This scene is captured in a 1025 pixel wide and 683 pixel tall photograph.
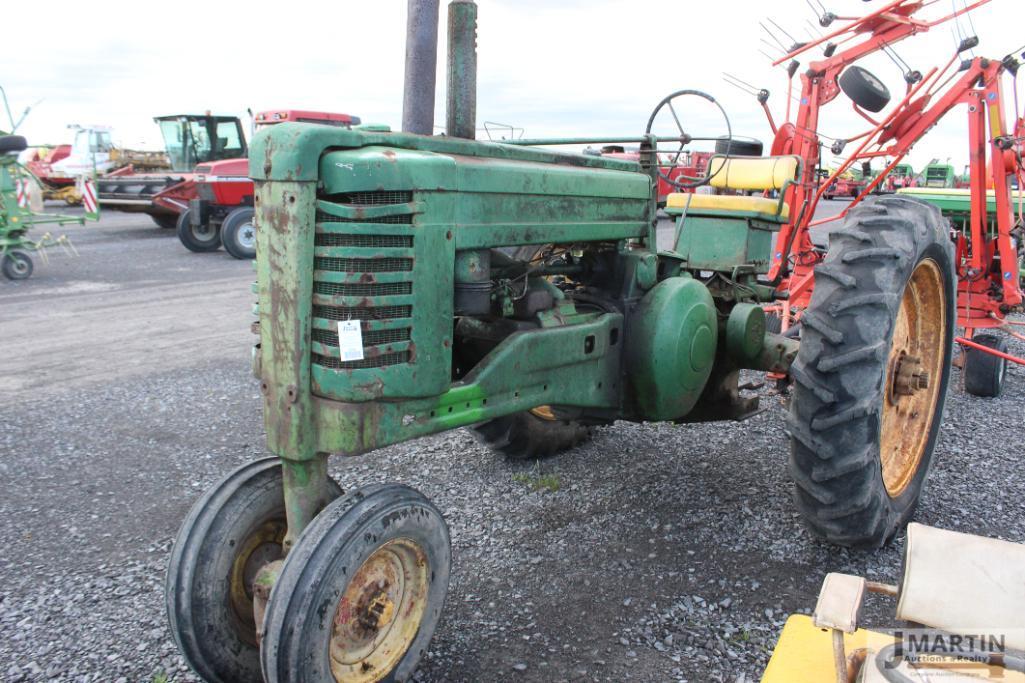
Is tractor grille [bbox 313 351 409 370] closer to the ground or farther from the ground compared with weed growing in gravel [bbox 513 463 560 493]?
farther from the ground

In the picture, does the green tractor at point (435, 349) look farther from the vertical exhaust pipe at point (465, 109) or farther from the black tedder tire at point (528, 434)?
the black tedder tire at point (528, 434)

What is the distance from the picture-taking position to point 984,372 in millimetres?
5238

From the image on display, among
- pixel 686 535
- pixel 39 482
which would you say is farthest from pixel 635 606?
pixel 39 482

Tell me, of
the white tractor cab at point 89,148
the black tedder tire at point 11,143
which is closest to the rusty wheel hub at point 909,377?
the black tedder tire at point 11,143

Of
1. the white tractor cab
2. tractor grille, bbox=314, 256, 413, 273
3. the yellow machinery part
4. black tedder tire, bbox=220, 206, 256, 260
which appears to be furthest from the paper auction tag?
the white tractor cab

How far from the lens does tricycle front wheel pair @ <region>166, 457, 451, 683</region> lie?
1932mm

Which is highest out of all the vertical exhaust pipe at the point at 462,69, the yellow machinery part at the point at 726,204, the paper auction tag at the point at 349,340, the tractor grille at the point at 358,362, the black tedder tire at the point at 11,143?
the vertical exhaust pipe at the point at 462,69

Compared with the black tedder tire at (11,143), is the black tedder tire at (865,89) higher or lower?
higher

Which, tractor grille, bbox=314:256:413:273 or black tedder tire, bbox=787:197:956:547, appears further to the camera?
black tedder tire, bbox=787:197:956:547

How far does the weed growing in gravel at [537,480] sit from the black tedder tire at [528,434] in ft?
0.36

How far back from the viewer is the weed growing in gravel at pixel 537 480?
147 inches

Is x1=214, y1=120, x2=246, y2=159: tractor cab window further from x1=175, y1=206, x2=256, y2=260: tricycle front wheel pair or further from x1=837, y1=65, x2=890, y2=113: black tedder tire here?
x1=837, y1=65, x2=890, y2=113: black tedder tire

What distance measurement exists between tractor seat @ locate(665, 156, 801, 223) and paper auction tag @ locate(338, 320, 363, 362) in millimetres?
2392

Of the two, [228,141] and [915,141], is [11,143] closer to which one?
[228,141]
